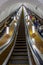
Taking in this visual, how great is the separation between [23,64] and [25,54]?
37.1 inches

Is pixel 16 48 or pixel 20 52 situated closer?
pixel 20 52

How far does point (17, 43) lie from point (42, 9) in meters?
7.86

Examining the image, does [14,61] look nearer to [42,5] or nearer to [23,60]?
[23,60]

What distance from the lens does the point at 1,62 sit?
15.0ft

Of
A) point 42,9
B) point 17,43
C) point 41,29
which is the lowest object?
point 17,43

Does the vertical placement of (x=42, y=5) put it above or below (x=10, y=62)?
above

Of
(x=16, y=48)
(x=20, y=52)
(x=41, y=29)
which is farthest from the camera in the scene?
(x=41, y=29)

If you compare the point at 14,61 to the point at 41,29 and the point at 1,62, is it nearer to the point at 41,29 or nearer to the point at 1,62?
the point at 1,62

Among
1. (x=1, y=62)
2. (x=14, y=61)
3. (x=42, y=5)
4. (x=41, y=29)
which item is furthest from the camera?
(x=42, y=5)

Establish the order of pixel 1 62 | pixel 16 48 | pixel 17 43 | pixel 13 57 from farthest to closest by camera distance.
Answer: pixel 17 43 < pixel 16 48 < pixel 13 57 < pixel 1 62

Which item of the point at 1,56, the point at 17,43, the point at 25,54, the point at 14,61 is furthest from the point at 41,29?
the point at 1,56

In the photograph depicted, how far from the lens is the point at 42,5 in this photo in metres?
14.5

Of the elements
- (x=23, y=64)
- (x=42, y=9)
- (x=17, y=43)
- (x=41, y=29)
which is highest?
(x=42, y=9)

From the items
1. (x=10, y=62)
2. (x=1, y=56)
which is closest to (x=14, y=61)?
(x=10, y=62)
